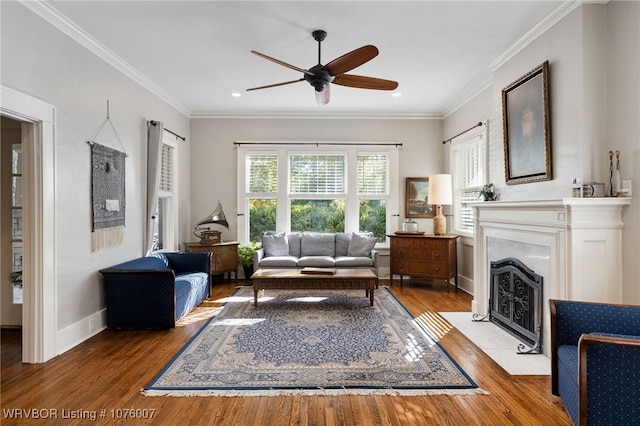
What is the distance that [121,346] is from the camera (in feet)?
10.7

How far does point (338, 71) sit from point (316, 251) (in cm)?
345

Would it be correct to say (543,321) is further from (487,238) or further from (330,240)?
(330,240)

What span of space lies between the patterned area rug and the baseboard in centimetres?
106

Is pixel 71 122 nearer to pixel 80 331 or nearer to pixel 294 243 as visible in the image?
pixel 80 331

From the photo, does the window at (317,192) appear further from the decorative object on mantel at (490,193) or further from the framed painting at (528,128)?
the framed painting at (528,128)

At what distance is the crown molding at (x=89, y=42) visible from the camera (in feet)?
9.46

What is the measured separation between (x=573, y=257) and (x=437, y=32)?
2.34 m

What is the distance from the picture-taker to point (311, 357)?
9.77 ft

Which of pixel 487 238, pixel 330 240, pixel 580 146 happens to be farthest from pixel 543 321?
pixel 330 240

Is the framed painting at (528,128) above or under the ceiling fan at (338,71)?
under

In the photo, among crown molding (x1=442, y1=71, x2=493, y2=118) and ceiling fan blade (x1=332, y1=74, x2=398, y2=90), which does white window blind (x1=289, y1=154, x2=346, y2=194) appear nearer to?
crown molding (x1=442, y1=71, x2=493, y2=118)

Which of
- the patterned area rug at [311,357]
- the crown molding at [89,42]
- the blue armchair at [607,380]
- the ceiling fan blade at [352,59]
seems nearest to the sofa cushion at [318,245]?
the patterned area rug at [311,357]

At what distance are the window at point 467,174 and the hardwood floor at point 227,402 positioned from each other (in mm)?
2818

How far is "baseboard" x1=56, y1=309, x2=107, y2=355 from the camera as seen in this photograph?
312cm
